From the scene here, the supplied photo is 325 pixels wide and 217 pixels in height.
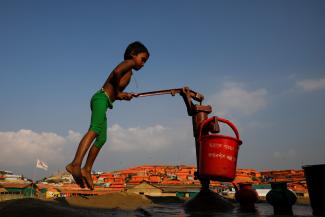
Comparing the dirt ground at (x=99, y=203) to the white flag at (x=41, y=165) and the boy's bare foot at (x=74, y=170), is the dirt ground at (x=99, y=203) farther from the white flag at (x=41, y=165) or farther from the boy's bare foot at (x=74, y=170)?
the white flag at (x=41, y=165)

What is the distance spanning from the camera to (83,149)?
10.3 ft

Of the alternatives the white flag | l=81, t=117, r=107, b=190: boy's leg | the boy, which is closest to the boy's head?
the boy

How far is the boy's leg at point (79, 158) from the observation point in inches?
121

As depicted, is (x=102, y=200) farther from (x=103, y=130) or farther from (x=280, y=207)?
(x=280, y=207)

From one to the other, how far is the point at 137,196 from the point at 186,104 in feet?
8.70

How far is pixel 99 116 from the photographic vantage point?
3365mm

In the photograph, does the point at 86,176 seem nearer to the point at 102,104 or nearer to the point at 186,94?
the point at 102,104

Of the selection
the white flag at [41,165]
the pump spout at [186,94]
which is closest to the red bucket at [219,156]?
the pump spout at [186,94]

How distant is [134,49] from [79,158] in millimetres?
1608

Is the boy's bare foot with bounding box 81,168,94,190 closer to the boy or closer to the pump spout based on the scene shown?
the boy

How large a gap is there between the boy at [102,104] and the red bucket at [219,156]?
49.2 inches

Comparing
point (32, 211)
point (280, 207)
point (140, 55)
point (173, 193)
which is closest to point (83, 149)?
point (32, 211)

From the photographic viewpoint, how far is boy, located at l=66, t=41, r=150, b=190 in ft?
10.3

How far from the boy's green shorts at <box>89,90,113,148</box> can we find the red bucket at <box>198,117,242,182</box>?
1224 millimetres
